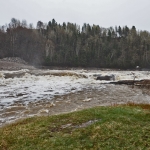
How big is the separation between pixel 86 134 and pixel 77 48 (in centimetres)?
10702

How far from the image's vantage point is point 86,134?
8625 millimetres

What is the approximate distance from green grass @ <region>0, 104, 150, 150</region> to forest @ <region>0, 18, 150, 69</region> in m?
91.2

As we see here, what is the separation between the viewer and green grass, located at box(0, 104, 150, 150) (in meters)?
7.64

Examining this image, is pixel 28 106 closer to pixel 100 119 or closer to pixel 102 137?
pixel 100 119

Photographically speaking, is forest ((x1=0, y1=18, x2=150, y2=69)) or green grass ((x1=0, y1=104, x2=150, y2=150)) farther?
forest ((x1=0, y1=18, x2=150, y2=69))

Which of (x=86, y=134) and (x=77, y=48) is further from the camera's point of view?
(x=77, y=48)

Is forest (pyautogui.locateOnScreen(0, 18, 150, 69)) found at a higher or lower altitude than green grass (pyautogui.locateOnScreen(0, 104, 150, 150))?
higher

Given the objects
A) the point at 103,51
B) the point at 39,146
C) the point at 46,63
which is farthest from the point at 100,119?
the point at 103,51

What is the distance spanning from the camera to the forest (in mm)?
104750

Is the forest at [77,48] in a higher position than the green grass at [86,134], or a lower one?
higher

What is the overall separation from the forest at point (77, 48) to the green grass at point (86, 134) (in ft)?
299

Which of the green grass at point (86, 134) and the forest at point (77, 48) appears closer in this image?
the green grass at point (86, 134)

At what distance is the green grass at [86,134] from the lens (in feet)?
25.1

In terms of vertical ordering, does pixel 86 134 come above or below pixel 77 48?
below
